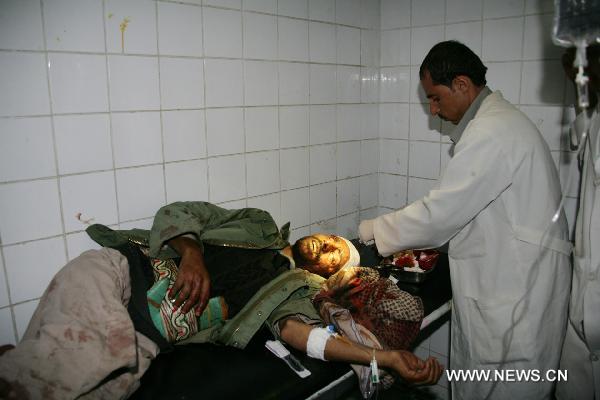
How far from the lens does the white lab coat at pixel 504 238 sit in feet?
6.07

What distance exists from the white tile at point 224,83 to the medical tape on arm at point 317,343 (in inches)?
48.3

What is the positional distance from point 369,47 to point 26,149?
2174 mm

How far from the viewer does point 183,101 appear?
2178 mm

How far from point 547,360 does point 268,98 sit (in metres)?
1.83

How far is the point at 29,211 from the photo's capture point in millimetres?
1797

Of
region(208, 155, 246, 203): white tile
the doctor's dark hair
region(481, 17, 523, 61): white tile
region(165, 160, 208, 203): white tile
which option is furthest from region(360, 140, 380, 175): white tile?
region(165, 160, 208, 203): white tile

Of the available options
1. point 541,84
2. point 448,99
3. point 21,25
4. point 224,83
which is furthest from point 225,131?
point 541,84

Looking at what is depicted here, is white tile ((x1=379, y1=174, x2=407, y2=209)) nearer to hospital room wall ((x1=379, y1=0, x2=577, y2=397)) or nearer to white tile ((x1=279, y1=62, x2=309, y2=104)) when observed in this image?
hospital room wall ((x1=379, y1=0, x2=577, y2=397))

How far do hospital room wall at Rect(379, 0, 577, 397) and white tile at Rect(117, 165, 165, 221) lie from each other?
67.1 inches

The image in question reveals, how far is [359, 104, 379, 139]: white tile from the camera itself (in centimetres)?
313

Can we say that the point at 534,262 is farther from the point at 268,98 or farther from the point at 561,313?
the point at 268,98

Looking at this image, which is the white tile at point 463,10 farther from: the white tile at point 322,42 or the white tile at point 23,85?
the white tile at point 23,85

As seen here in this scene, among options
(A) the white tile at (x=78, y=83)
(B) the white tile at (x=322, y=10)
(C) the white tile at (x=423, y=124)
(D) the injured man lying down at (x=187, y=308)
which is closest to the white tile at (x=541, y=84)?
(C) the white tile at (x=423, y=124)

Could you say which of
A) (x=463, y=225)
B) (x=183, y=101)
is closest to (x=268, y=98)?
(x=183, y=101)
